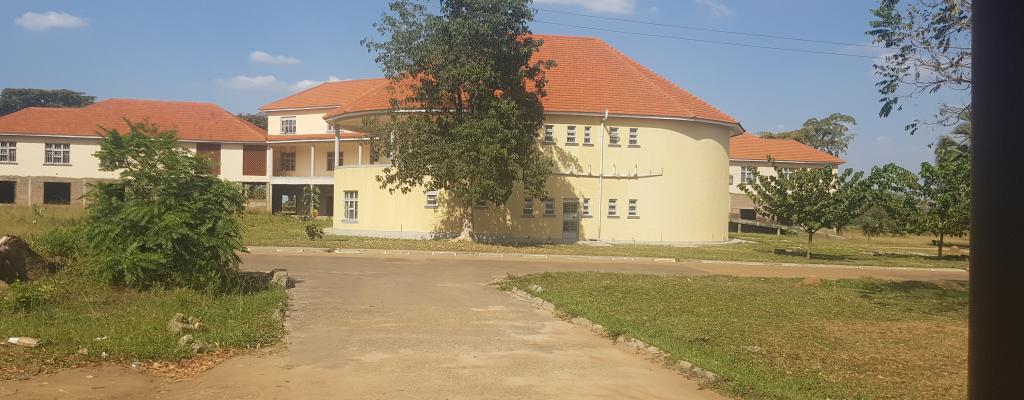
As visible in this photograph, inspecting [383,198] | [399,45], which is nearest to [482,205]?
[383,198]

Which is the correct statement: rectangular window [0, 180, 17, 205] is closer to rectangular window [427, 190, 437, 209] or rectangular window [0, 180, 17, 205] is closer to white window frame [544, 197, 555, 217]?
rectangular window [427, 190, 437, 209]

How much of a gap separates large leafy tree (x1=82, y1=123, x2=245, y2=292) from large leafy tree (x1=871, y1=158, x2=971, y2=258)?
29794mm

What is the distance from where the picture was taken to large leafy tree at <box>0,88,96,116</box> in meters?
77.7

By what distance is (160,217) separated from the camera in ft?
40.7

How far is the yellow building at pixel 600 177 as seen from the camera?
34.8 m

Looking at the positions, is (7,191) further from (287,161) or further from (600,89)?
(600,89)

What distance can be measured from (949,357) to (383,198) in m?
28.0

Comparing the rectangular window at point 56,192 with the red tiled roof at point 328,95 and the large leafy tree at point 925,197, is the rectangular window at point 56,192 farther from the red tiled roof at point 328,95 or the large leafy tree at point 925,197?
the large leafy tree at point 925,197

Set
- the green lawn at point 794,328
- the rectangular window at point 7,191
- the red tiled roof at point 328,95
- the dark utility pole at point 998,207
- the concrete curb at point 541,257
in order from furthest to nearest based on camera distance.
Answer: the red tiled roof at point 328,95
the rectangular window at point 7,191
the concrete curb at point 541,257
the green lawn at point 794,328
the dark utility pole at point 998,207

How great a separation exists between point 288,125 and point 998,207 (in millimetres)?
54844

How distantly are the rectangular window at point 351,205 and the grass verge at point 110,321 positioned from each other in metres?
23.2

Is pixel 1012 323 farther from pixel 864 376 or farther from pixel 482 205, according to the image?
pixel 482 205

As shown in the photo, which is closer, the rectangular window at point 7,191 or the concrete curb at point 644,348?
the concrete curb at point 644,348

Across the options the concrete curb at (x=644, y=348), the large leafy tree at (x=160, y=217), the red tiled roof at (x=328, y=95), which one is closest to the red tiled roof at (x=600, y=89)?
the red tiled roof at (x=328, y=95)
